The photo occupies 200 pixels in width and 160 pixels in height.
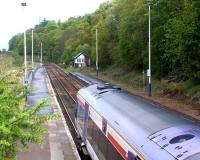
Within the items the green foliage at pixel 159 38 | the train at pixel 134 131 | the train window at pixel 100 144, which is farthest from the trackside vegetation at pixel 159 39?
the train window at pixel 100 144

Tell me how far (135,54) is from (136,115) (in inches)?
1959

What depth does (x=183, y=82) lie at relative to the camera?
45312 mm

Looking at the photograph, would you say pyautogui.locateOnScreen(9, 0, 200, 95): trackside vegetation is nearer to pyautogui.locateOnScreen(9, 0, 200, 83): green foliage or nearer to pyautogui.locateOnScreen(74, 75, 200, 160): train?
pyautogui.locateOnScreen(9, 0, 200, 83): green foliage

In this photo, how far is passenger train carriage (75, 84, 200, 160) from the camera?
7898mm

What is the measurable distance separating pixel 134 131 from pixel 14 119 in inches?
124

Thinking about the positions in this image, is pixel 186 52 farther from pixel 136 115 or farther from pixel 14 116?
pixel 14 116

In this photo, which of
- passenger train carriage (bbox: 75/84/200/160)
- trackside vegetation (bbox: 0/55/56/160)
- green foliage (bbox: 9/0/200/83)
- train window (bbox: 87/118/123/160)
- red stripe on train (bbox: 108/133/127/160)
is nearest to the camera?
trackside vegetation (bbox: 0/55/56/160)

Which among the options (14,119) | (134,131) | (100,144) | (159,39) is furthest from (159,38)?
(14,119)

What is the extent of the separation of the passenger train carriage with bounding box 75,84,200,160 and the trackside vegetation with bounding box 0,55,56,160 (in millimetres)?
1836

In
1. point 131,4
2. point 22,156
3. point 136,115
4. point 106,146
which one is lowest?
point 22,156

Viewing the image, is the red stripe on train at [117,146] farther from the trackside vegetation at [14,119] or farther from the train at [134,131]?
the trackside vegetation at [14,119]

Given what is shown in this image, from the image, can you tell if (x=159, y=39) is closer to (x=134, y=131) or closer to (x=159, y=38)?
(x=159, y=38)

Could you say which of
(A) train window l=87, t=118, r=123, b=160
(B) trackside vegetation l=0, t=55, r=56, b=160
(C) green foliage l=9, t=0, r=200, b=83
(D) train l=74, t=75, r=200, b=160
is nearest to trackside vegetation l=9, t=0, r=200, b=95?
(C) green foliage l=9, t=0, r=200, b=83

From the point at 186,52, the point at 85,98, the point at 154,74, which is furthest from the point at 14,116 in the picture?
the point at 154,74
